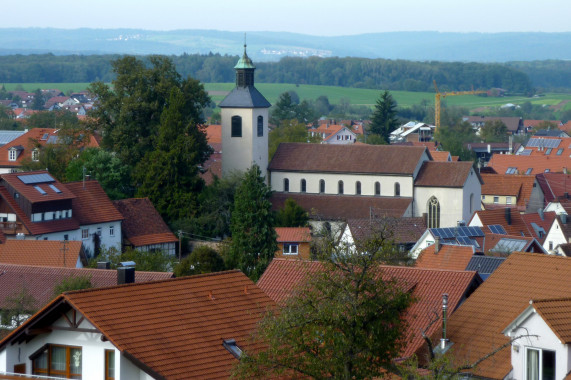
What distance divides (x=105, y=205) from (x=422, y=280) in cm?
3661

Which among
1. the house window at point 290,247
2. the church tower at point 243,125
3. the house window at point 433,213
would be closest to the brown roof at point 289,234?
the house window at point 290,247

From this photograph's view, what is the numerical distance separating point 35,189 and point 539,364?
4246cm

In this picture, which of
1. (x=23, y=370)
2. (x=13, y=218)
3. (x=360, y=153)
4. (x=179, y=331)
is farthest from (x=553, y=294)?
(x=360, y=153)

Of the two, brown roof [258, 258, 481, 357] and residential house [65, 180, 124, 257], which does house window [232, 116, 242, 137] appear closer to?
residential house [65, 180, 124, 257]

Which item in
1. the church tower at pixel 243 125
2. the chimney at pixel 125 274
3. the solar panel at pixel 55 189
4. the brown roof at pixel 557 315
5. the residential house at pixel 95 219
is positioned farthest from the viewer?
the church tower at pixel 243 125

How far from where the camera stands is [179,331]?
1864cm

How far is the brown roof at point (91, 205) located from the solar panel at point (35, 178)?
1644 mm

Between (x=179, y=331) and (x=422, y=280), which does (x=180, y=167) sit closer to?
(x=422, y=280)

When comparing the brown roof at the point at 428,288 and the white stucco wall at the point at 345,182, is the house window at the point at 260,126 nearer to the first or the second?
the white stucco wall at the point at 345,182

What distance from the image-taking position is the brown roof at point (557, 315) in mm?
18594

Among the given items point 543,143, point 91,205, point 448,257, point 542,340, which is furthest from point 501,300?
point 543,143

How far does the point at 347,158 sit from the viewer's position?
73.4 metres

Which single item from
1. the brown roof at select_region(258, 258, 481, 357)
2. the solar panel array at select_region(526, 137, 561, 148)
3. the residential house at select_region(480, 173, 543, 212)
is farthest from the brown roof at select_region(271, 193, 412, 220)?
the solar panel array at select_region(526, 137, 561, 148)

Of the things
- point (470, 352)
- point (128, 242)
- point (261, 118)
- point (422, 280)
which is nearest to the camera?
point (470, 352)
